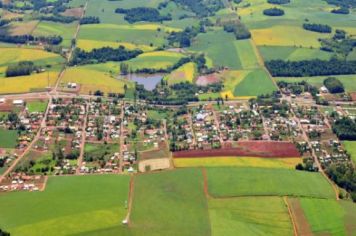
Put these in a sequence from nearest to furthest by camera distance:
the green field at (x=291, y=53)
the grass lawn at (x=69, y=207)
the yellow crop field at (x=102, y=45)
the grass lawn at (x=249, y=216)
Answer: the grass lawn at (x=69, y=207) → the grass lawn at (x=249, y=216) → the green field at (x=291, y=53) → the yellow crop field at (x=102, y=45)

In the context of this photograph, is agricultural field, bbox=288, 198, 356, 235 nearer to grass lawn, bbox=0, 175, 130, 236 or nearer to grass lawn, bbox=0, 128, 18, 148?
grass lawn, bbox=0, 175, 130, 236

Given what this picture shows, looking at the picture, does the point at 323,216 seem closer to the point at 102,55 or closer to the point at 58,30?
the point at 102,55

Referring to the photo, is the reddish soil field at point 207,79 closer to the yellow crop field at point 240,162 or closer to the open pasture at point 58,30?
the yellow crop field at point 240,162

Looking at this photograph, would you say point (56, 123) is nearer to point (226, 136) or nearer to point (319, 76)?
point (226, 136)

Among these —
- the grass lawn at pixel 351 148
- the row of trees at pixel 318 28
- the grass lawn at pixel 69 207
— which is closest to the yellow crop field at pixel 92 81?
the grass lawn at pixel 69 207

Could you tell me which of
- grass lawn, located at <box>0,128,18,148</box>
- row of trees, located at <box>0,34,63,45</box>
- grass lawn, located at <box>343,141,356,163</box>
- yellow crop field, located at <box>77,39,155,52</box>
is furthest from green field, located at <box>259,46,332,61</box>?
grass lawn, located at <box>0,128,18,148</box>

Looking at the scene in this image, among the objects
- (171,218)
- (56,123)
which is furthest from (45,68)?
(171,218)
